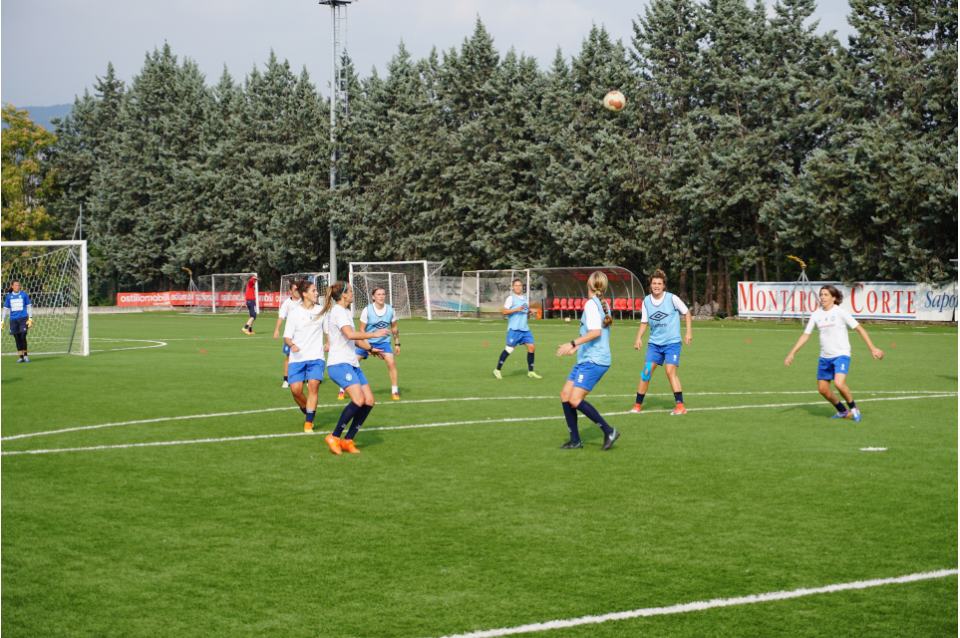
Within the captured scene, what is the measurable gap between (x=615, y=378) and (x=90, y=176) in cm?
7995

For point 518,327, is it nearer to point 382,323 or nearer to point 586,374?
point 382,323

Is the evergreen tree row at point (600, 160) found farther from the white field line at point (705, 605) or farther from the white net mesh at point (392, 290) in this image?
the white field line at point (705, 605)

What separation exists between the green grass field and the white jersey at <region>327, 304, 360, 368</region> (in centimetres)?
109

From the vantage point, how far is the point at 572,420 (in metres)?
12.4

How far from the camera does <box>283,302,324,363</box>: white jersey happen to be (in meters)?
13.8

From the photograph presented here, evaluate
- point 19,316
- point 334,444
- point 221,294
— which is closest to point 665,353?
point 334,444

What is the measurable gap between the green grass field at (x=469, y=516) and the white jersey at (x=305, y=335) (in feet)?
3.20

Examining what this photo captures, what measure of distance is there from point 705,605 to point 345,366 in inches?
262

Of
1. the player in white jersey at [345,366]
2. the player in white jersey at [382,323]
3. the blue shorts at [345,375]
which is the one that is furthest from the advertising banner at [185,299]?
the blue shorts at [345,375]

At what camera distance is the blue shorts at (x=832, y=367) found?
1455cm

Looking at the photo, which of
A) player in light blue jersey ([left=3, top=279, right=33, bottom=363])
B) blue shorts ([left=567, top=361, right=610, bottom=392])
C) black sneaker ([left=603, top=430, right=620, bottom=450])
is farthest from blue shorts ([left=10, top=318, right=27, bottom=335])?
black sneaker ([left=603, top=430, right=620, bottom=450])

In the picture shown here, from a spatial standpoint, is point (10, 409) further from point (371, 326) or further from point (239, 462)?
point (239, 462)

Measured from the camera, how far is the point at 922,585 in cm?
705

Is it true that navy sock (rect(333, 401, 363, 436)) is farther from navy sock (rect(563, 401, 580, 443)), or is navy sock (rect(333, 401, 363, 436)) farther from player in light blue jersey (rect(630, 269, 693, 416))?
player in light blue jersey (rect(630, 269, 693, 416))
